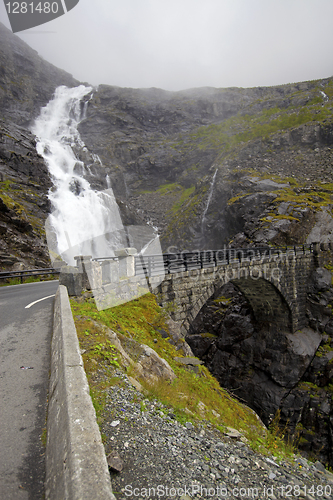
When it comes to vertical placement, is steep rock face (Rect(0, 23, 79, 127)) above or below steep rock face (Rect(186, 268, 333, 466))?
above

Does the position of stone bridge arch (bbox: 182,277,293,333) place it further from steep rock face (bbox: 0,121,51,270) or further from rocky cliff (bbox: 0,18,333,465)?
steep rock face (bbox: 0,121,51,270)

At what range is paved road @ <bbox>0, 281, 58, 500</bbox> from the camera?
6.91ft

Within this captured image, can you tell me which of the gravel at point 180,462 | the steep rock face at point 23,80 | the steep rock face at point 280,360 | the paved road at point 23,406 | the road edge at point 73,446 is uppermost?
the steep rock face at point 23,80

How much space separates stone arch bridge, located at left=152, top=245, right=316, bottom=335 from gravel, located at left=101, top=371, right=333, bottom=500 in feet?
20.5

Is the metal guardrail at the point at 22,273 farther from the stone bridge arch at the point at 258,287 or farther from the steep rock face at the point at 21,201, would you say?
the stone bridge arch at the point at 258,287

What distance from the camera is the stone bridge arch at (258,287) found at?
35.4 feet

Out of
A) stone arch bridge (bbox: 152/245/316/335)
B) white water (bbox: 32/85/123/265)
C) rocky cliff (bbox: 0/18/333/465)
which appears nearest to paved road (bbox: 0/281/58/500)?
stone arch bridge (bbox: 152/245/316/335)

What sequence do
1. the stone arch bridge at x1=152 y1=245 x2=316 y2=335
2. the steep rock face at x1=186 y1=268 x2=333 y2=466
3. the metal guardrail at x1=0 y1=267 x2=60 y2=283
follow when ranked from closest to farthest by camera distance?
the stone arch bridge at x1=152 y1=245 x2=316 y2=335 → the metal guardrail at x1=0 y1=267 x2=60 y2=283 → the steep rock face at x1=186 y1=268 x2=333 y2=466

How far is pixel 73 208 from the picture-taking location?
34.8 meters

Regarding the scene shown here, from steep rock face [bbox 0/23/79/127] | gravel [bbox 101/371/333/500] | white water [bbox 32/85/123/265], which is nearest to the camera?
gravel [bbox 101/371/333/500]

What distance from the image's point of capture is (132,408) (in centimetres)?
346

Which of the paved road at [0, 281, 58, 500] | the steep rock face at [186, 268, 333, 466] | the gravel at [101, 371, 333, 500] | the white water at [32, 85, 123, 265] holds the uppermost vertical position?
the white water at [32, 85, 123, 265]

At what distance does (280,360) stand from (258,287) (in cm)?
580

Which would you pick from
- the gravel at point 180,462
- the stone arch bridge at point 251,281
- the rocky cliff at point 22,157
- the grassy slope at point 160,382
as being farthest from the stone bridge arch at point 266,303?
the rocky cliff at point 22,157
